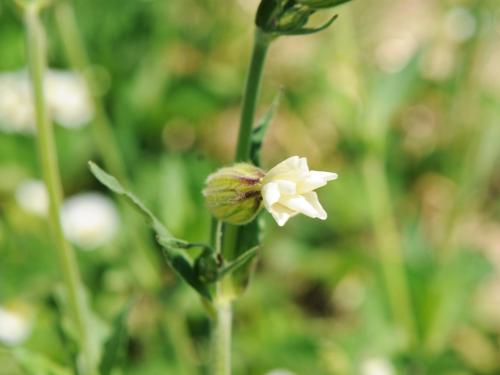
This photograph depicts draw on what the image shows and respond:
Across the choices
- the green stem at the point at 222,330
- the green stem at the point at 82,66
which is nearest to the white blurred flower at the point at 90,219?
the green stem at the point at 82,66

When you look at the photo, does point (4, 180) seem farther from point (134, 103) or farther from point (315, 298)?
point (315, 298)

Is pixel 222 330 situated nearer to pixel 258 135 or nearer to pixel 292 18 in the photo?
pixel 258 135

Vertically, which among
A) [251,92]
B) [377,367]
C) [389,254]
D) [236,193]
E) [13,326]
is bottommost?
[377,367]

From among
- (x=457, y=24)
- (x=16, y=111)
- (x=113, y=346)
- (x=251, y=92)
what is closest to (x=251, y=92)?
(x=251, y=92)

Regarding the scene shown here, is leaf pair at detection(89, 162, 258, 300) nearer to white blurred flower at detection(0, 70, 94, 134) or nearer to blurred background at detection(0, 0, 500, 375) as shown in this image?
blurred background at detection(0, 0, 500, 375)

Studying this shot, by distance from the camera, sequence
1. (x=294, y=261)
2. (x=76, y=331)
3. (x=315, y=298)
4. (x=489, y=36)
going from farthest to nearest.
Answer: (x=315, y=298)
(x=294, y=261)
(x=489, y=36)
(x=76, y=331)

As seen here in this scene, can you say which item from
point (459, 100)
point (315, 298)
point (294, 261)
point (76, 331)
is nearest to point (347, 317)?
point (315, 298)

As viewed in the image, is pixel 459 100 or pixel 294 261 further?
pixel 294 261
